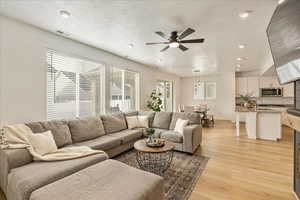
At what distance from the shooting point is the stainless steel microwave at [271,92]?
22.2ft

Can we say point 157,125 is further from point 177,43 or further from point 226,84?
point 226,84

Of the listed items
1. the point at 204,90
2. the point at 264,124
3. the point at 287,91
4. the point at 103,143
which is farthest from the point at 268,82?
the point at 103,143

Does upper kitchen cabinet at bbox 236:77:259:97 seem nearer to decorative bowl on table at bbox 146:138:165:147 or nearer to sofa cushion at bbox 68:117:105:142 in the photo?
decorative bowl on table at bbox 146:138:165:147

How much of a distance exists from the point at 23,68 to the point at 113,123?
2.17 metres

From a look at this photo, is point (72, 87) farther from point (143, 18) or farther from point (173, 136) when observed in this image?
point (173, 136)

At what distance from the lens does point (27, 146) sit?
7.16ft

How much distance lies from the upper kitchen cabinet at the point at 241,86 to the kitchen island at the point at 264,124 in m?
3.06

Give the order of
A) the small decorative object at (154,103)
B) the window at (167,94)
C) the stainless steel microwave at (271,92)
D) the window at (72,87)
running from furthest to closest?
the window at (167,94) → the stainless steel microwave at (271,92) → the small decorative object at (154,103) → the window at (72,87)

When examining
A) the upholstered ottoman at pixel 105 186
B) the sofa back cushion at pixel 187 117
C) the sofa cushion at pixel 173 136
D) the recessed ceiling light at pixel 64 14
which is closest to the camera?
the upholstered ottoman at pixel 105 186

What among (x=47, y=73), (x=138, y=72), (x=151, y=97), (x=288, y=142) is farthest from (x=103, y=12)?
(x=288, y=142)

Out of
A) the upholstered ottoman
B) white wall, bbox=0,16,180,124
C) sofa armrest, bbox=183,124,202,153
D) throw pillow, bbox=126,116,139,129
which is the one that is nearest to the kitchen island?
sofa armrest, bbox=183,124,202,153

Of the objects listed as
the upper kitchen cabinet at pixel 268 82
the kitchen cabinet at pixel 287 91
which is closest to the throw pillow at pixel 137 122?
the upper kitchen cabinet at pixel 268 82

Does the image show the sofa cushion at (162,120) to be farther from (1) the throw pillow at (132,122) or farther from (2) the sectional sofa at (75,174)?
(2) the sectional sofa at (75,174)

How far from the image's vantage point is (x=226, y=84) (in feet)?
27.5
